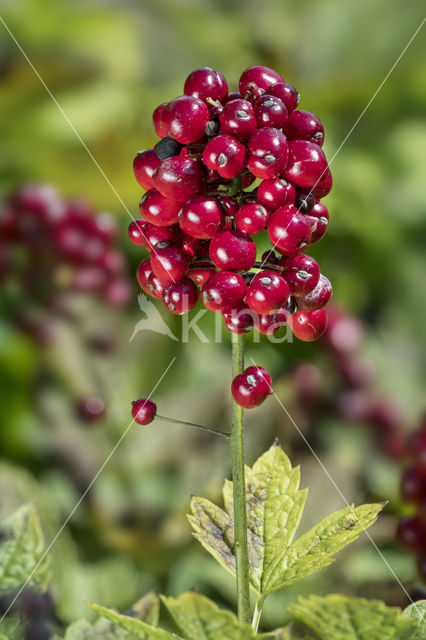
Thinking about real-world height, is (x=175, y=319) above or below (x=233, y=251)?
below

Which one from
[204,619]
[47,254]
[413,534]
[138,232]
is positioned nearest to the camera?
[204,619]

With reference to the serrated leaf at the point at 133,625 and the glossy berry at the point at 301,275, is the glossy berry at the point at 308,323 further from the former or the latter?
the serrated leaf at the point at 133,625

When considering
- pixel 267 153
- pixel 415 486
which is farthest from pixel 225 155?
pixel 415 486

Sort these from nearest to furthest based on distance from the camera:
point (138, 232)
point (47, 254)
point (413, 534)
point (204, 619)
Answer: point (204, 619), point (138, 232), point (413, 534), point (47, 254)

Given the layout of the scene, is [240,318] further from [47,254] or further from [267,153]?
[47,254]

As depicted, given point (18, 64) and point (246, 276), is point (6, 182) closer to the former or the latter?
point (18, 64)

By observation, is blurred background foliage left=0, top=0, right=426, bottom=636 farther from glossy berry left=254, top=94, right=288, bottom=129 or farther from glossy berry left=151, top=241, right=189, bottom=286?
glossy berry left=254, top=94, right=288, bottom=129

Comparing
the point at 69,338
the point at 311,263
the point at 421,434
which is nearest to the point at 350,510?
the point at 311,263
